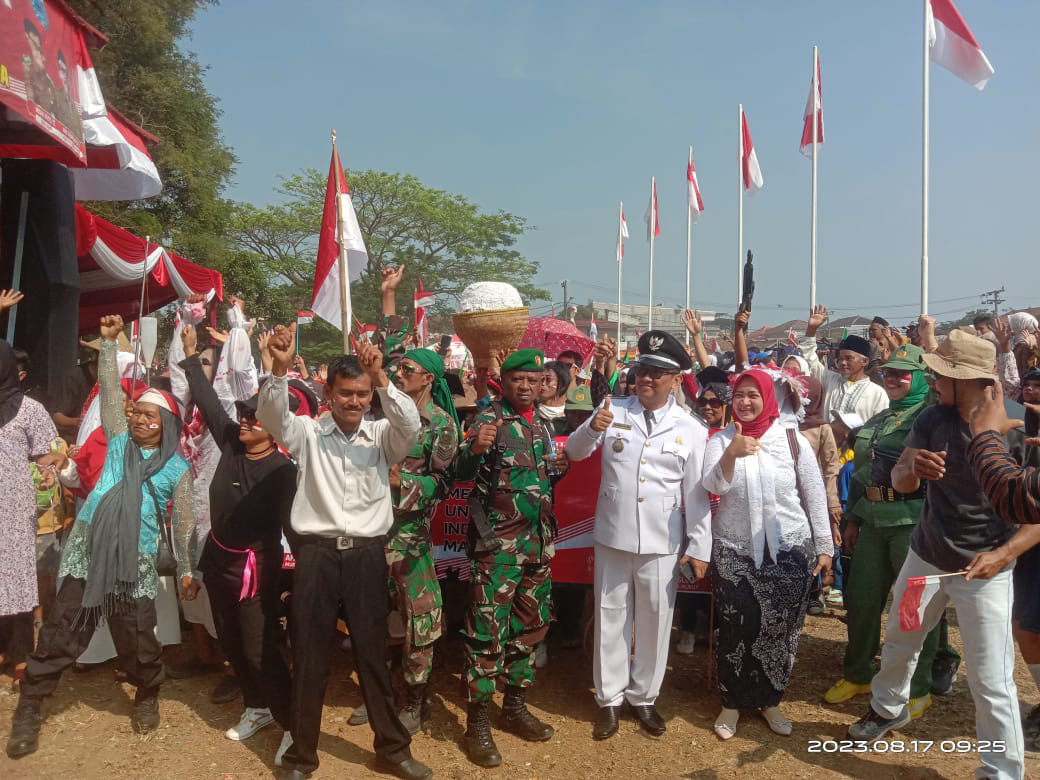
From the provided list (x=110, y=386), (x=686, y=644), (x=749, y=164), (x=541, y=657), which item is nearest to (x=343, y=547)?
(x=110, y=386)

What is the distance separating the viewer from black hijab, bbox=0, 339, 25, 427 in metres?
4.06

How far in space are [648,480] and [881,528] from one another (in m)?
1.42

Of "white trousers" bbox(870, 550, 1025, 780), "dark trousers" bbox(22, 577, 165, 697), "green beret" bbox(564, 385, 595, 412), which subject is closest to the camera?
"white trousers" bbox(870, 550, 1025, 780)

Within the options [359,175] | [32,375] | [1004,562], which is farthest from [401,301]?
[1004,562]

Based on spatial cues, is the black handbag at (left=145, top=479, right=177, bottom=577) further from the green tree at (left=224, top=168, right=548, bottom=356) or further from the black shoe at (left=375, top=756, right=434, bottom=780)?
the green tree at (left=224, top=168, right=548, bottom=356)

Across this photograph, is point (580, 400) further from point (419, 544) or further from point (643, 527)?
point (419, 544)

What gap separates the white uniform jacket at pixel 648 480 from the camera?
13.2 feet

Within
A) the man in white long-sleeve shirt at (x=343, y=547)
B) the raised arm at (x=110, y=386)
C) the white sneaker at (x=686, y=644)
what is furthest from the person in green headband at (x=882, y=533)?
the raised arm at (x=110, y=386)

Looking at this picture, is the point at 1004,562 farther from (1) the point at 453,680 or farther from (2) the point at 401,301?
(2) the point at 401,301

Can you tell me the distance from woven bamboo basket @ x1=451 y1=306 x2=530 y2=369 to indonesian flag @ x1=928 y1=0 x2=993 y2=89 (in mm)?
9433

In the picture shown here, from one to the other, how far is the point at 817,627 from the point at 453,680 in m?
2.89

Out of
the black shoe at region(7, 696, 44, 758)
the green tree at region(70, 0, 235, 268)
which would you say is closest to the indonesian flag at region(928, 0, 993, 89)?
the black shoe at region(7, 696, 44, 758)

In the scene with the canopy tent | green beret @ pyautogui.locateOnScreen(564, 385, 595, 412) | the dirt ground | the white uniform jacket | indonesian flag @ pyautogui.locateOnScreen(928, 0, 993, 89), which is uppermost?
indonesian flag @ pyautogui.locateOnScreen(928, 0, 993, 89)

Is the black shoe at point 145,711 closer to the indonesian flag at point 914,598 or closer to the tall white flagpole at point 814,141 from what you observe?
the indonesian flag at point 914,598
